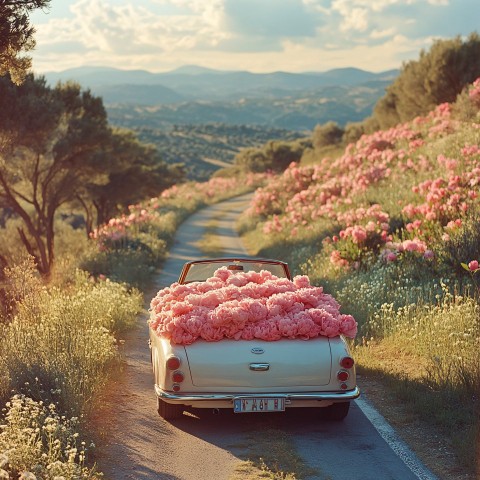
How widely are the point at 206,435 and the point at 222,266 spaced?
119 inches

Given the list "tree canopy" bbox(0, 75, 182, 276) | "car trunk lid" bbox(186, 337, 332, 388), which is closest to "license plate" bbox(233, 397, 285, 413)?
"car trunk lid" bbox(186, 337, 332, 388)

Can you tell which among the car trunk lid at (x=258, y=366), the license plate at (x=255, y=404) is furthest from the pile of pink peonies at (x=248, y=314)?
the license plate at (x=255, y=404)

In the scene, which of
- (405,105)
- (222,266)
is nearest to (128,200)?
(405,105)

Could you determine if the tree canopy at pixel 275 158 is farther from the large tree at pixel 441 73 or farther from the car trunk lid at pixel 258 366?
the car trunk lid at pixel 258 366

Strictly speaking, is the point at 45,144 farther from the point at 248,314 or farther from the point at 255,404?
the point at 255,404

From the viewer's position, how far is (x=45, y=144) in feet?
82.3

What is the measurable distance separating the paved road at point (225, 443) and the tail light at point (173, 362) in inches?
26.7

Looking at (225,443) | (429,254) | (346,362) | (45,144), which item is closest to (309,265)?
(429,254)

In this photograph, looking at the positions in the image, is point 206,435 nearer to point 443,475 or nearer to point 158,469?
point 158,469

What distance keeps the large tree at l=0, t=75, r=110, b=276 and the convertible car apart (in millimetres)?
13480

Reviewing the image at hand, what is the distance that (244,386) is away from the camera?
274 inches

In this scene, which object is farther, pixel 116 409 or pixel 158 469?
pixel 116 409

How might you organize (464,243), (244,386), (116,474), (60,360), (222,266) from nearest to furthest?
(116,474), (244,386), (60,360), (222,266), (464,243)

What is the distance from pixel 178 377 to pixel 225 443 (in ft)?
2.41
